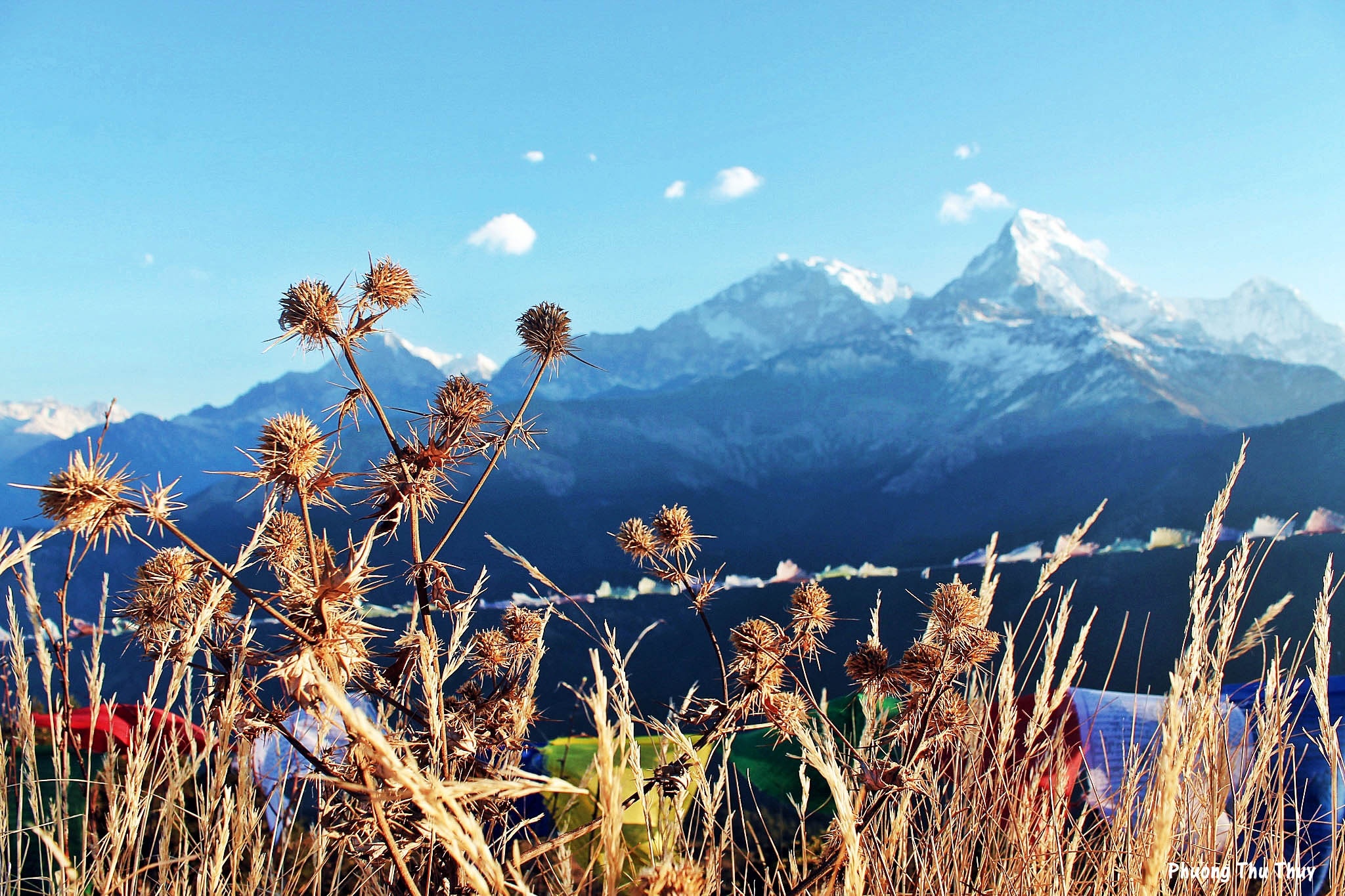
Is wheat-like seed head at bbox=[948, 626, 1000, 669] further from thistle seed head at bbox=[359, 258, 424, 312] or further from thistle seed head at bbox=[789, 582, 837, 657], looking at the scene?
thistle seed head at bbox=[359, 258, 424, 312]

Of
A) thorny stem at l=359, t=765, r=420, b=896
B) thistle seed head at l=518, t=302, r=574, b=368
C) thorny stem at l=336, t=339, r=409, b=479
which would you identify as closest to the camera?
thorny stem at l=359, t=765, r=420, b=896

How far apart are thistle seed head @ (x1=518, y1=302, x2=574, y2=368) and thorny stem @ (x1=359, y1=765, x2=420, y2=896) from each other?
453 mm

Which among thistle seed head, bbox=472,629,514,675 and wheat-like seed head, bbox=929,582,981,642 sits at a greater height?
wheat-like seed head, bbox=929,582,981,642

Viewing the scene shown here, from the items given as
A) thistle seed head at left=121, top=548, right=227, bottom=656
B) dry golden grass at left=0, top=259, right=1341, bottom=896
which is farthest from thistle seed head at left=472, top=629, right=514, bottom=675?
thistle seed head at left=121, top=548, right=227, bottom=656

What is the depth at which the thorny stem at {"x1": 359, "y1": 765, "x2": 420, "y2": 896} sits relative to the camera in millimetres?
451

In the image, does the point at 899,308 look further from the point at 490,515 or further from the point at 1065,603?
the point at 1065,603

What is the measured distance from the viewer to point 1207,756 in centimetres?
110

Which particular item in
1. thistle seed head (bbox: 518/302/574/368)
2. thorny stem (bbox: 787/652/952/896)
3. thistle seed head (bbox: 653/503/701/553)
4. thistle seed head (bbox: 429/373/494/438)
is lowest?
thorny stem (bbox: 787/652/952/896)

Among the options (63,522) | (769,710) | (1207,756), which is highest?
(63,522)

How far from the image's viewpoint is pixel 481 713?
32.4 inches

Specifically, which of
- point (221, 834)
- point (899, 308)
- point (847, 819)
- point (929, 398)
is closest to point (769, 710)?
point (847, 819)

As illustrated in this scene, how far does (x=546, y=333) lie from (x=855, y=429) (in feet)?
29.8

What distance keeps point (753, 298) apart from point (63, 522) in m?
14.4

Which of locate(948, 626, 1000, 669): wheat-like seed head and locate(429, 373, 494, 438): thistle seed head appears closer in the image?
locate(429, 373, 494, 438): thistle seed head
